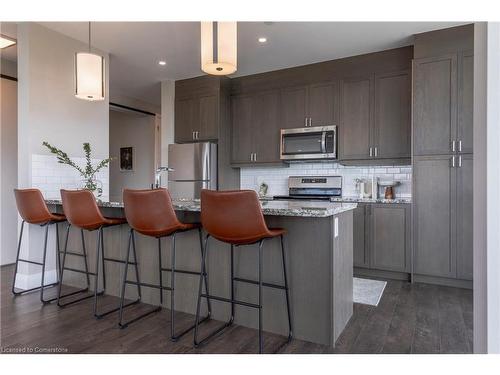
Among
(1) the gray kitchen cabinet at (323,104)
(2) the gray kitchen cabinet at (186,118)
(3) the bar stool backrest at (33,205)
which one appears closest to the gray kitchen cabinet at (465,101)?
(1) the gray kitchen cabinet at (323,104)

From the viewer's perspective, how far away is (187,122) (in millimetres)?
5070

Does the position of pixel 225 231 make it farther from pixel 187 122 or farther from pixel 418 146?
pixel 187 122

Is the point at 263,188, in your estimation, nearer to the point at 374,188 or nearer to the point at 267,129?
the point at 267,129

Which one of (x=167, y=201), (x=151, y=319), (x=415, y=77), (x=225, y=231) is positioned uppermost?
(x=415, y=77)

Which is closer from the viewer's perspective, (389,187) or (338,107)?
(389,187)

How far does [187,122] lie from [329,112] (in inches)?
84.8

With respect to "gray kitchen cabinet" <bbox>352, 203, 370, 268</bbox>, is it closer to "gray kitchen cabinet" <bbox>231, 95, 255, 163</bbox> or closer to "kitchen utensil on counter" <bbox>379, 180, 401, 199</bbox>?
"kitchen utensil on counter" <bbox>379, 180, 401, 199</bbox>

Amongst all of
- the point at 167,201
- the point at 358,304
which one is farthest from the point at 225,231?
the point at 358,304

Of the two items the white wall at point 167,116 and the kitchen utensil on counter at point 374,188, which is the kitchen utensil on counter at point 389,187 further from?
the white wall at point 167,116

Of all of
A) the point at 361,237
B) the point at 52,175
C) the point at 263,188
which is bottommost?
the point at 361,237

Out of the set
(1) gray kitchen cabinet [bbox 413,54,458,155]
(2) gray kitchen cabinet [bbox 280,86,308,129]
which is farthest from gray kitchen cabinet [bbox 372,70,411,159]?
(2) gray kitchen cabinet [bbox 280,86,308,129]

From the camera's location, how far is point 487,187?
1124 millimetres

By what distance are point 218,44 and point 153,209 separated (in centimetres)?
121

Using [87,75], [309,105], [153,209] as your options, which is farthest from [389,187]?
[87,75]
